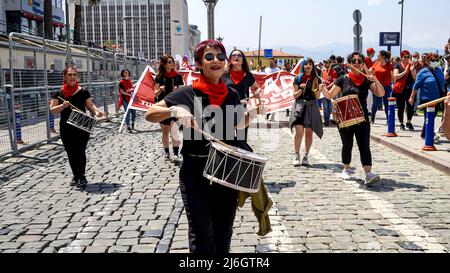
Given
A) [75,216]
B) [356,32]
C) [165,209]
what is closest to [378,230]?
[165,209]

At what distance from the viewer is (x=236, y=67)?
797 centimetres

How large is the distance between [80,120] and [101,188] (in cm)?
104

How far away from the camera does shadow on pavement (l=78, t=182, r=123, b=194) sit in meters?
7.21

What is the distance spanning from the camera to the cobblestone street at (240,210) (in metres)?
4.87

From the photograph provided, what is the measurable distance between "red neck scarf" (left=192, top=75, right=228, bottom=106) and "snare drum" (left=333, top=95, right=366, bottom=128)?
4.08 metres

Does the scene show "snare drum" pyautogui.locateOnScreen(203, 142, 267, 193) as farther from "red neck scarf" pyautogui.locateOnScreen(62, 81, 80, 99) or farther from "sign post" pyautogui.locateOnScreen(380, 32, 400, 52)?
"sign post" pyautogui.locateOnScreen(380, 32, 400, 52)

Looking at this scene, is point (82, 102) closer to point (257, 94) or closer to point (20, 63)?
point (257, 94)

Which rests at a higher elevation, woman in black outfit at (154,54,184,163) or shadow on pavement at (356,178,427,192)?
woman in black outfit at (154,54,184,163)

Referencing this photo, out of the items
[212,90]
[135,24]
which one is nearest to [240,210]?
[212,90]

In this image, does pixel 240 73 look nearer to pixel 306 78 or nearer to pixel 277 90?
pixel 306 78

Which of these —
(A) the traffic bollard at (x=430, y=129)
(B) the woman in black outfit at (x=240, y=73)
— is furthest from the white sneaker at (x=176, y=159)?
(A) the traffic bollard at (x=430, y=129)

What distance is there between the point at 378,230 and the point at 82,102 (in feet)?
15.7

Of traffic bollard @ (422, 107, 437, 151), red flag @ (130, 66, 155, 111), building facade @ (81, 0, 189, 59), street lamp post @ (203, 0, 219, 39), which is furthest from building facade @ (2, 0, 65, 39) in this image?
building facade @ (81, 0, 189, 59)

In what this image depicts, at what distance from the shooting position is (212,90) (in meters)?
3.63
